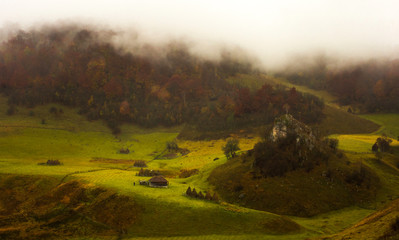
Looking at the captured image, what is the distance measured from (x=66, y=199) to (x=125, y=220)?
59.9ft

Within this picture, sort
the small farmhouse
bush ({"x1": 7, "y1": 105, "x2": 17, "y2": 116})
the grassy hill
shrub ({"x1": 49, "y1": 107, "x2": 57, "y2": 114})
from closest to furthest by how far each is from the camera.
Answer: the grassy hill
the small farmhouse
bush ({"x1": 7, "y1": 105, "x2": 17, "y2": 116})
shrub ({"x1": 49, "y1": 107, "x2": 57, "y2": 114})

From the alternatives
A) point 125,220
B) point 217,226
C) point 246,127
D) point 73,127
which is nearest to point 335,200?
point 217,226

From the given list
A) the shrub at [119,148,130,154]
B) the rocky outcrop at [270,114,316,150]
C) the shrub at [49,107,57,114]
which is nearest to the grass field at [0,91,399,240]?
the shrub at [119,148,130,154]

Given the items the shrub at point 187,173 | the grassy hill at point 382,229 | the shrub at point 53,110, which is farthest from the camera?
the shrub at point 53,110

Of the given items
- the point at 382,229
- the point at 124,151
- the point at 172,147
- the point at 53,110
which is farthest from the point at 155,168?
the point at 53,110

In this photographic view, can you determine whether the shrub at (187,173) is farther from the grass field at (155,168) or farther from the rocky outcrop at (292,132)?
the rocky outcrop at (292,132)

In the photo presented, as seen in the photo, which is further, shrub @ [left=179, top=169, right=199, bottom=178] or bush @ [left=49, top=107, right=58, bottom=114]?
bush @ [left=49, top=107, right=58, bottom=114]

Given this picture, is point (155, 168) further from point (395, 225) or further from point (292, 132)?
point (395, 225)

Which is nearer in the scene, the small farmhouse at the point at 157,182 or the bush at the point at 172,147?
the small farmhouse at the point at 157,182

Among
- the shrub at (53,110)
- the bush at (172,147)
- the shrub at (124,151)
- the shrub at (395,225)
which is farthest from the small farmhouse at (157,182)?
the shrub at (53,110)

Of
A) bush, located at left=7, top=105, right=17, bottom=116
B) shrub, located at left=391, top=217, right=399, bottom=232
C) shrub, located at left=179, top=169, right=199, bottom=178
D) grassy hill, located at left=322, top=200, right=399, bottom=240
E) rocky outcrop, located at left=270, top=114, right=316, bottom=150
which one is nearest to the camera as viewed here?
grassy hill, located at left=322, top=200, right=399, bottom=240

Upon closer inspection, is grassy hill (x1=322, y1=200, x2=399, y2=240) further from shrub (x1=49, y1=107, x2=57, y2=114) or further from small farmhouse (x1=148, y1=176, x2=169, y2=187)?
shrub (x1=49, y1=107, x2=57, y2=114)

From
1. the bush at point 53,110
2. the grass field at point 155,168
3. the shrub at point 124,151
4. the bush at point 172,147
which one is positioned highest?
the bush at point 53,110

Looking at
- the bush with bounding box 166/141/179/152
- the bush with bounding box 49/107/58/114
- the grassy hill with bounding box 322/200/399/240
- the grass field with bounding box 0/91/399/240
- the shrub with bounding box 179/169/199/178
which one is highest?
the bush with bounding box 49/107/58/114
